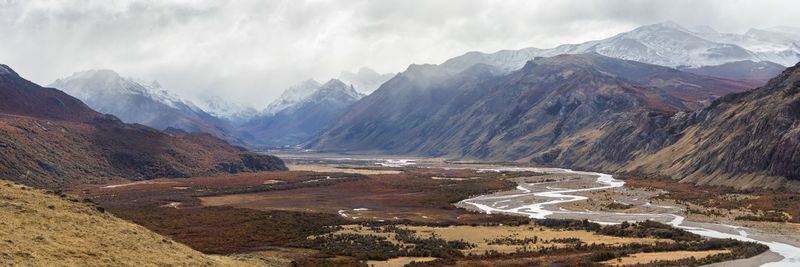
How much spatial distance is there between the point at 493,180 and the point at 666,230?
103 m

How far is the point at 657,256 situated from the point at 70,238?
144ft

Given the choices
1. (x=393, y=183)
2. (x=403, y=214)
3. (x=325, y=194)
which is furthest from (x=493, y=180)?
(x=403, y=214)

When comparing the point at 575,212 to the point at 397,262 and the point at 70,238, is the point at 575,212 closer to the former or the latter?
the point at 397,262

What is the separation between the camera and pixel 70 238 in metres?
29.3

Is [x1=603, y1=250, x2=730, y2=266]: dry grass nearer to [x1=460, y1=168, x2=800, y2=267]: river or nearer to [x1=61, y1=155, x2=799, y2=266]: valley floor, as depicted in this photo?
[x1=61, y1=155, x2=799, y2=266]: valley floor

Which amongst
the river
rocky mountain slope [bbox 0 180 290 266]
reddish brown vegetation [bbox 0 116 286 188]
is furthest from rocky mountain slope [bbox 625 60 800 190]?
reddish brown vegetation [bbox 0 116 286 188]

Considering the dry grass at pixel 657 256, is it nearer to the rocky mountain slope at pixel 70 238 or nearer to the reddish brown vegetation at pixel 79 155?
the rocky mountain slope at pixel 70 238

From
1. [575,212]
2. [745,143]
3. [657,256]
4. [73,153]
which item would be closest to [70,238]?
[657,256]

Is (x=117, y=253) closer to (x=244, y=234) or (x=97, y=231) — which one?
(x=97, y=231)

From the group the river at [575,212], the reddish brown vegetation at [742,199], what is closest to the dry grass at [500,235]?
the river at [575,212]

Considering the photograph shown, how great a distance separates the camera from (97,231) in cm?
3228

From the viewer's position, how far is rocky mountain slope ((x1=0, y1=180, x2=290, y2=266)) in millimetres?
25641

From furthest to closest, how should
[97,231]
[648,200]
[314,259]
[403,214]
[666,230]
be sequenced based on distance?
[648,200] → [403,214] → [666,230] → [314,259] → [97,231]

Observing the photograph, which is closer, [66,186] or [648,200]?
[648,200]
